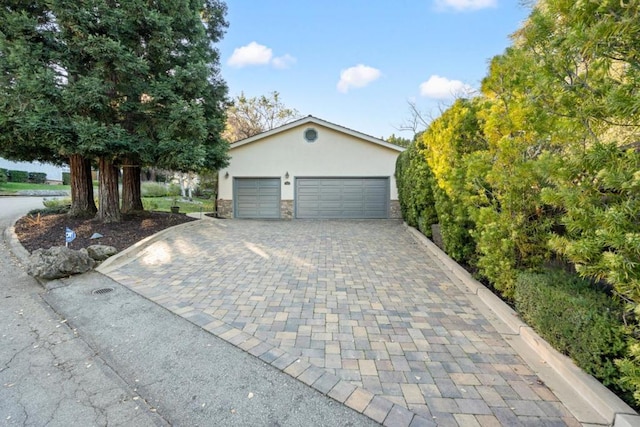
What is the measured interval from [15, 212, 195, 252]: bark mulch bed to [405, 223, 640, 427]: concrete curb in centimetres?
743

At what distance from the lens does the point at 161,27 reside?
7586 millimetres

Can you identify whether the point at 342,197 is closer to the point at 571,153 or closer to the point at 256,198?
the point at 256,198

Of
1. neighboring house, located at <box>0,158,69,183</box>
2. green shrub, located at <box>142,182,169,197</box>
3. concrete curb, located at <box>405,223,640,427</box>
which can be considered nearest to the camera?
concrete curb, located at <box>405,223,640,427</box>

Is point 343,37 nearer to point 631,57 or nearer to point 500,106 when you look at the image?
point 500,106

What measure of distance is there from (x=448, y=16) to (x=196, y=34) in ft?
26.9

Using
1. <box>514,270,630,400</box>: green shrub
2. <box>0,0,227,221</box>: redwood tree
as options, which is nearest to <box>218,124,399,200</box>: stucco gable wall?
<box>0,0,227,221</box>: redwood tree

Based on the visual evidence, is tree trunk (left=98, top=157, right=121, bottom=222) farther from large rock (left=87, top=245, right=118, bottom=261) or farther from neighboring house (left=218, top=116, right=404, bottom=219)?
neighboring house (left=218, top=116, right=404, bottom=219)

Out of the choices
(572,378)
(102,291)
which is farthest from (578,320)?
(102,291)

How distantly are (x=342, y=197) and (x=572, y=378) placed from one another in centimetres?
1099

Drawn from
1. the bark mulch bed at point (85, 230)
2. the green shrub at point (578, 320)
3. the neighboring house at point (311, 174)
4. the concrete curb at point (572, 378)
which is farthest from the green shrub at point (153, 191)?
the green shrub at point (578, 320)

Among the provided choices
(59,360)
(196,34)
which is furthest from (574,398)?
(196,34)

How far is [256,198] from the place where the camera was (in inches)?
529

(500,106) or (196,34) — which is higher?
(196,34)

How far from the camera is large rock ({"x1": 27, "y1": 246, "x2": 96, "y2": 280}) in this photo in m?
4.96
